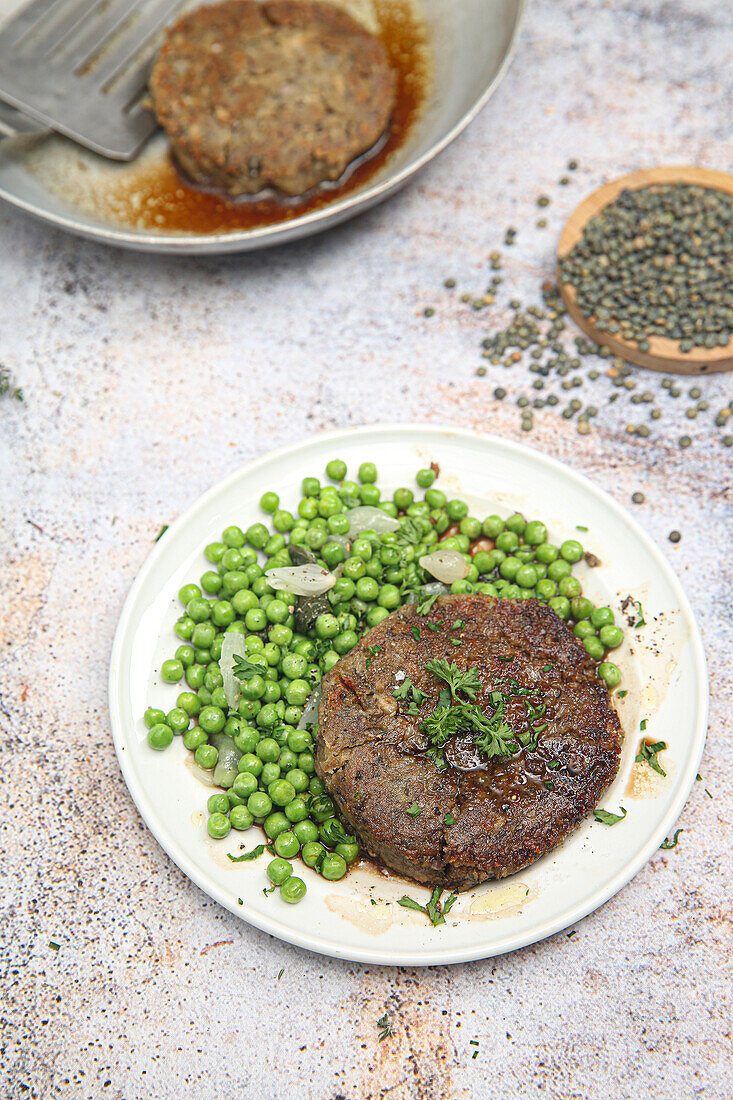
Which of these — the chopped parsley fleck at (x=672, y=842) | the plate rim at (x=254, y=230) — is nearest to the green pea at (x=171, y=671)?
the plate rim at (x=254, y=230)

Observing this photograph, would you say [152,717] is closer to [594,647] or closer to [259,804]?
[259,804]

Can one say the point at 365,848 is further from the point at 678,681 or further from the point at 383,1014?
the point at 678,681

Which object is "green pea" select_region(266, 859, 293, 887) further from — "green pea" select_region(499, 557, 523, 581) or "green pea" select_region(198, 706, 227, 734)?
"green pea" select_region(499, 557, 523, 581)

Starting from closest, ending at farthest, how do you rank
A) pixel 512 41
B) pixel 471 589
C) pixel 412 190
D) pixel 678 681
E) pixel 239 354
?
pixel 678 681
pixel 471 589
pixel 512 41
pixel 239 354
pixel 412 190

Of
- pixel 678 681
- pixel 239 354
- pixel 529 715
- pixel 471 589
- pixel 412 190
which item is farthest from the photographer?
pixel 412 190

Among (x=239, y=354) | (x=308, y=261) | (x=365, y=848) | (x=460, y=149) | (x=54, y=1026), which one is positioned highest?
(x=460, y=149)

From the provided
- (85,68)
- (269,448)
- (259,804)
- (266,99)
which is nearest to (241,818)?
(259,804)

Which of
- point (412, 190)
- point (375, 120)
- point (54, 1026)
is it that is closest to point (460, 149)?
point (412, 190)
